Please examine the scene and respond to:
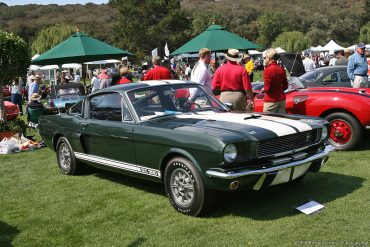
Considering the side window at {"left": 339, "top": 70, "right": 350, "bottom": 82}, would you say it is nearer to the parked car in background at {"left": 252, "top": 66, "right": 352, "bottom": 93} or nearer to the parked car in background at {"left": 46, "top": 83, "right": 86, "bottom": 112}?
the parked car in background at {"left": 252, "top": 66, "right": 352, "bottom": 93}

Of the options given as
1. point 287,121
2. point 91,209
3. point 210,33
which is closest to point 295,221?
point 287,121

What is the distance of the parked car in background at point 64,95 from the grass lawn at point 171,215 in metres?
7.38

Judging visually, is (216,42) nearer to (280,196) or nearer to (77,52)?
(77,52)

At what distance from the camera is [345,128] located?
7.31m

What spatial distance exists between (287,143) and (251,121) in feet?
1.67

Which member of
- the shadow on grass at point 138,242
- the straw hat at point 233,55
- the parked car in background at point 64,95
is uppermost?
the straw hat at point 233,55

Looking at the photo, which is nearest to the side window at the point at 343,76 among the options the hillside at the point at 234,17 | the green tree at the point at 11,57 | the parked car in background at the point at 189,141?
the parked car in background at the point at 189,141

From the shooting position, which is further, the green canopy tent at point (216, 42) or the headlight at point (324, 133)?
the green canopy tent at point (216, 42)

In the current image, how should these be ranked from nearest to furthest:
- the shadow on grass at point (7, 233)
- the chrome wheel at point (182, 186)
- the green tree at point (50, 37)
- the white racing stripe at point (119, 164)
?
the shadow on grass at point (7, 233)
the chrome wheel at point (182, 186)
the white racing stripe at point (119, 164)
the green tree at point (50, 37)

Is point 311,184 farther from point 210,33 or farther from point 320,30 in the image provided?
point 320,30

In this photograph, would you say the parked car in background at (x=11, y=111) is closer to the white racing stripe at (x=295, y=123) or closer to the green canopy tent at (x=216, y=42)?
the green canopy tent at (x=216, y=42)

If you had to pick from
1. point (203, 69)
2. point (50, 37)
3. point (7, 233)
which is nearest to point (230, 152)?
point (7, 233)

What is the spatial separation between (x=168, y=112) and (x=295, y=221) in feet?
6.94

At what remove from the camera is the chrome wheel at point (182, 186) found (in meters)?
4.74
